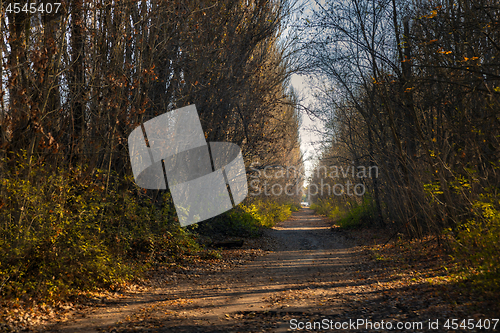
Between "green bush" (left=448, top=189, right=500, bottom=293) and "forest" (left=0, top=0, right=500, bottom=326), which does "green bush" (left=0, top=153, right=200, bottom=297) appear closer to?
"forest" (left=0, top=0, right=500, bottom=326)

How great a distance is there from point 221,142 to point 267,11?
5.51 metres

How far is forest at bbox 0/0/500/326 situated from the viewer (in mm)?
5867

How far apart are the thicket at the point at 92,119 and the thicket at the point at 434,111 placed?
4314mm

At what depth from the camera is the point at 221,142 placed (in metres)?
14.5

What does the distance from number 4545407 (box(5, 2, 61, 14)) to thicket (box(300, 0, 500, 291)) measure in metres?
6.98

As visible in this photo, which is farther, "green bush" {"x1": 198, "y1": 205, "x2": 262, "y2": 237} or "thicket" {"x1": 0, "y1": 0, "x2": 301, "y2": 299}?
"green bush" {"x1": 198, "y1": 205, "x2": 262, "y2": 237}

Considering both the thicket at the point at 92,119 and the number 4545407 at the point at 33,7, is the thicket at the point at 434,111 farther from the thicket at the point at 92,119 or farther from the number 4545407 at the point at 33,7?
the number 4545407 at the point at 33,7

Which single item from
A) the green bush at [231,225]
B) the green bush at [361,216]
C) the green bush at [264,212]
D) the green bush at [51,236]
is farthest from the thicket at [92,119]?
the green bush at [361,216]

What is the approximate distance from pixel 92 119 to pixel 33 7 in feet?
7.95

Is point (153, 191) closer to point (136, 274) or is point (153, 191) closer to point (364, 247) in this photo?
point (136, 274)

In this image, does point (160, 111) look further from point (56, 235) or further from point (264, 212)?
point (264, 212)

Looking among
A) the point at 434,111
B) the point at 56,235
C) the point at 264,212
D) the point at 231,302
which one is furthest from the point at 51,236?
the point at 264,212

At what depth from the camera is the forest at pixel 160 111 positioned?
19.2 feet

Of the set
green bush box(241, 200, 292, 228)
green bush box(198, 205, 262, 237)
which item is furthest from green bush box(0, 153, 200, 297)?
green bush box(241, 200, 292, 228)
